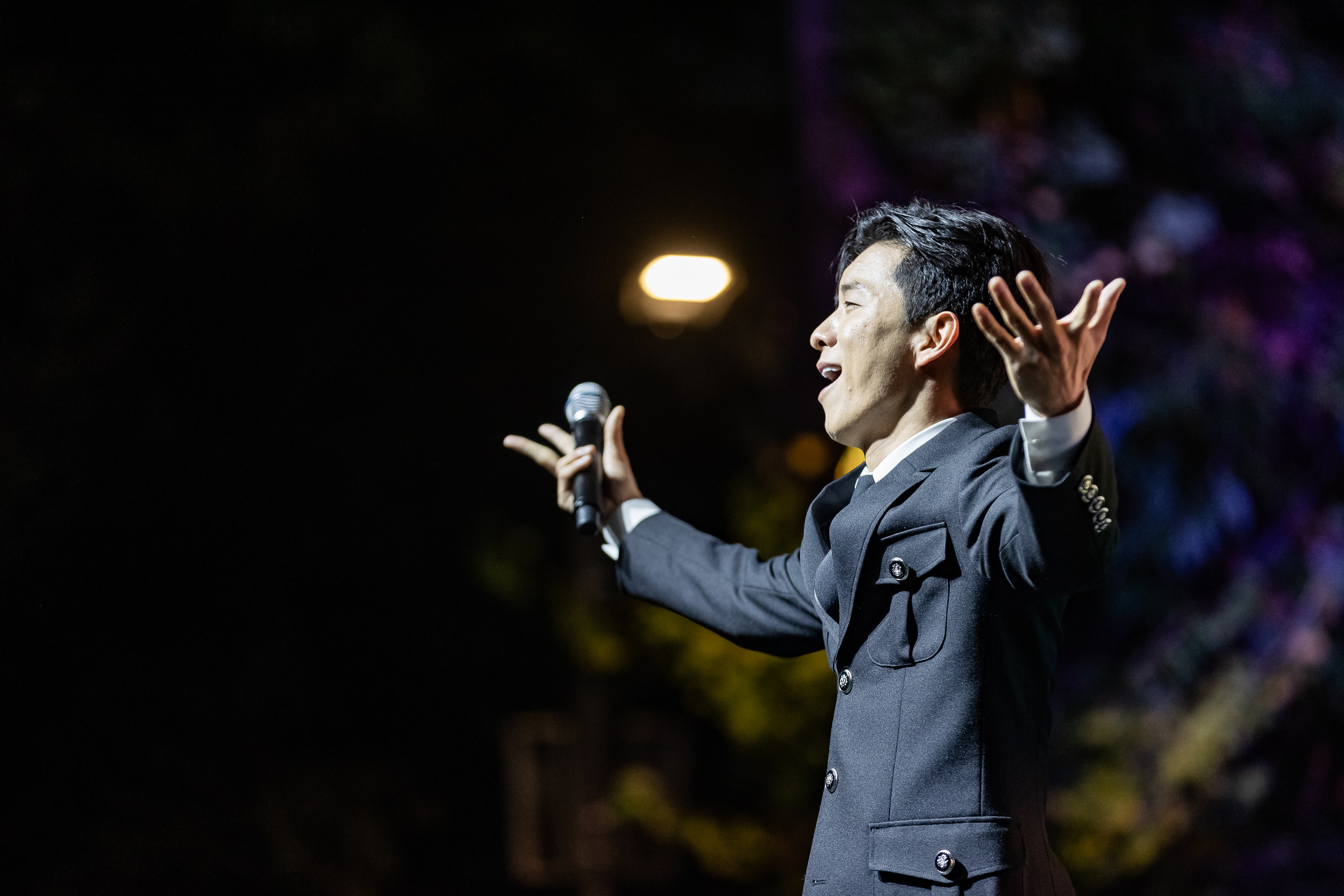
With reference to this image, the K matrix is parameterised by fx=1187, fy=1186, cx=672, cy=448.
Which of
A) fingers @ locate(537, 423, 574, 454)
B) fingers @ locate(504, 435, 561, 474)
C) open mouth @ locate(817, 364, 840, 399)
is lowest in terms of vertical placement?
open mouth @ locate(817, 364, 840, 399)

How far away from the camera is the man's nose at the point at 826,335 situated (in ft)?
6.07

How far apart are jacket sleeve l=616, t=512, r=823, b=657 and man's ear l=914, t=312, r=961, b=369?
413 millimetres

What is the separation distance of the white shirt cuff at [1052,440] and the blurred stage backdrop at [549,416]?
3.00m

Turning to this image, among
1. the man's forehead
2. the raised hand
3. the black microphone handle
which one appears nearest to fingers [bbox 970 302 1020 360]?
the raised hand

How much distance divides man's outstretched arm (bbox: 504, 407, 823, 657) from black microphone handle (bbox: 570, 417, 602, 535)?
0.01m

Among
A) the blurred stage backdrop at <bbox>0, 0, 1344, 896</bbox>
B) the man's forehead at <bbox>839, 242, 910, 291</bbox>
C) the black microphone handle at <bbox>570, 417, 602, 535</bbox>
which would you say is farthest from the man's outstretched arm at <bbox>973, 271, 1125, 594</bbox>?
the blurred stage backdrop at <bbox>0, 0, 1344, 896</bbox>

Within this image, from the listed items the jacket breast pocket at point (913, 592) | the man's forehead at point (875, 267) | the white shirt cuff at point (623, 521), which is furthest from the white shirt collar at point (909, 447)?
the white shirt cuff at point (623, 521)

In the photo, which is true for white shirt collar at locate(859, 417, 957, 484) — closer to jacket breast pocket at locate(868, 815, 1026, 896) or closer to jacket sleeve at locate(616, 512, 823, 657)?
jacket sleeve at locate(616, 512, 823, 657)

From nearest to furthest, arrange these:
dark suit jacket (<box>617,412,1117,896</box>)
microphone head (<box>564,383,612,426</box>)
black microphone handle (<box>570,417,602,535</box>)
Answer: dark suit jacket (<box>617,412,1117,896</box>)
black microphone handle (<box>570,417,602,535</box>)
microphone head (<box>564,383,612,426</box>)

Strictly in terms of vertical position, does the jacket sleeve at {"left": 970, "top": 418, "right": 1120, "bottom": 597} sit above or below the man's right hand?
below

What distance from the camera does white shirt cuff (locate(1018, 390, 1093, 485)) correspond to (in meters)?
1.38

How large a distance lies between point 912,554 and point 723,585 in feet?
1.65

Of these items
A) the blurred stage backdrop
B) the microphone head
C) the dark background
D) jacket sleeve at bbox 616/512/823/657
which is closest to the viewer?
jacket sleeve at bbox 616/512/823/657

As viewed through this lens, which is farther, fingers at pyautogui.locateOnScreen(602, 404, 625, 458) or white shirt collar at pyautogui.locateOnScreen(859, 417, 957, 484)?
fingers at pyautogui.locateOnScreen(602, 404, 625, 458)
